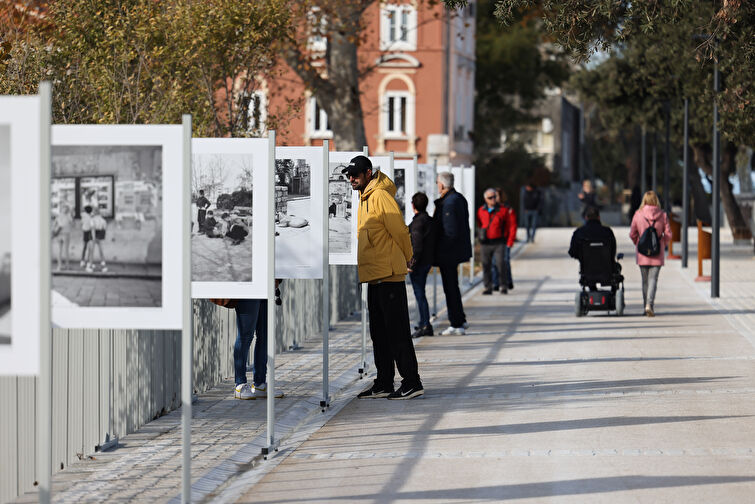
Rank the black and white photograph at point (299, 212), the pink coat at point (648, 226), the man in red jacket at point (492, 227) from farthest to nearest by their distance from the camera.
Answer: the man in red jacket at point (492, 227)
the pink coat at point (648, 226)
the black and white photograph at point (299, 212)

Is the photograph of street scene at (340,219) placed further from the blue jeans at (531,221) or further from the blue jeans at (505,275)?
the blue jeans at (531,221)

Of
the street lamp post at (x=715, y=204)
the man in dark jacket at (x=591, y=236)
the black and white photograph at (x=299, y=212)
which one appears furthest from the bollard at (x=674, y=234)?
the black and white photograph at (x=299, y=212)

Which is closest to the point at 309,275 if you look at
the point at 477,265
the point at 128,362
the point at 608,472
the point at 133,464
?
the point at 128,362

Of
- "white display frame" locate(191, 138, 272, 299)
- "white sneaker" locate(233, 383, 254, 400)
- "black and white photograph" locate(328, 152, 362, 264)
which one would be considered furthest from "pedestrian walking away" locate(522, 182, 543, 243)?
"white display frame" locate(191, 138, 272, 299)

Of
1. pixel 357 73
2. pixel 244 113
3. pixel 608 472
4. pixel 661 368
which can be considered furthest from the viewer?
pixel 357 73

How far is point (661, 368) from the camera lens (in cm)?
1380

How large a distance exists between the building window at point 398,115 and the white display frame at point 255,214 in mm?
45798

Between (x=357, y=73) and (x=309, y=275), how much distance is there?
58.3ft

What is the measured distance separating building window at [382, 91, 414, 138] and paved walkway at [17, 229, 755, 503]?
38115mm

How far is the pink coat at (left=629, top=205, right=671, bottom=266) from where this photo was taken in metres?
20.0

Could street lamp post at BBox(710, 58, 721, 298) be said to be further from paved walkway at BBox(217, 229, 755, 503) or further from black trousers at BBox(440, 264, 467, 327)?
black trousers at BBox(440, 264, 467, 327)

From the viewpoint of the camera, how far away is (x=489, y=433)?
997cm

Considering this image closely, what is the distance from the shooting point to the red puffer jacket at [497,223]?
76.4 feet

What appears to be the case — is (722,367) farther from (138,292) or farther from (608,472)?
(138,292)
